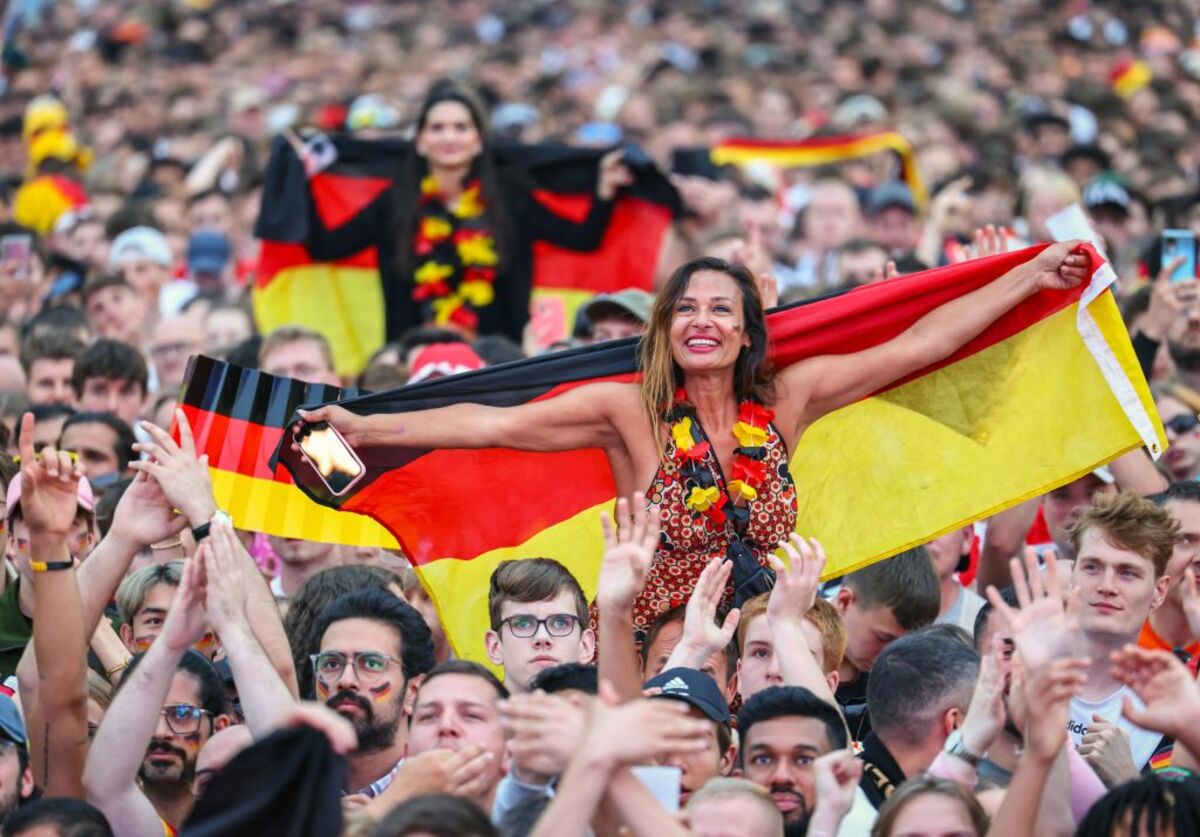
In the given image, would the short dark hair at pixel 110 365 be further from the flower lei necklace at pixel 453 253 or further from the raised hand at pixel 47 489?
the raised hand at pixel 47 489

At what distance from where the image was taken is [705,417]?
25.5 ft

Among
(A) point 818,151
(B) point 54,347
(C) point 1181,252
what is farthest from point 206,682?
(A) point 818,151

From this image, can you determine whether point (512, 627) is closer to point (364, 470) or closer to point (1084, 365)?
point (364, 470)

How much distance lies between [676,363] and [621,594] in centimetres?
157

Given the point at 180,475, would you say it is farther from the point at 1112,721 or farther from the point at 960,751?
the point at 1112,721

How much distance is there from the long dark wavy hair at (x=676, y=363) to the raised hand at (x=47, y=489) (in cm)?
204

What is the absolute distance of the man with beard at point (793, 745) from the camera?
6.27 m

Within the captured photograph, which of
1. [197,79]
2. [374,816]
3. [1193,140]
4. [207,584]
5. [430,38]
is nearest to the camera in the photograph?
[374,816]

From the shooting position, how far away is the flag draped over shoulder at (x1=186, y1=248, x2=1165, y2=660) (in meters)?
8.06

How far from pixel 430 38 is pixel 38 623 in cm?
2073

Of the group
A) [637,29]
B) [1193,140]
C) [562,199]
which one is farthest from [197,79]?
[562,199]

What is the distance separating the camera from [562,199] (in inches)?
480

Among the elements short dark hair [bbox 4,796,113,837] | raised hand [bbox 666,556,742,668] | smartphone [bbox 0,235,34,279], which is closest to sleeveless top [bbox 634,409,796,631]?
raised hand [bbox 666,556,742,668]

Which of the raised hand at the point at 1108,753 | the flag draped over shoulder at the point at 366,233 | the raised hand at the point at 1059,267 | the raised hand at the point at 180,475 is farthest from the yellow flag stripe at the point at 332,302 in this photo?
the raised hand at the point at 1108,753
